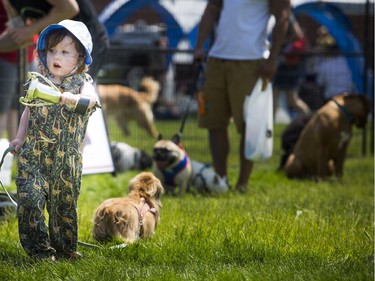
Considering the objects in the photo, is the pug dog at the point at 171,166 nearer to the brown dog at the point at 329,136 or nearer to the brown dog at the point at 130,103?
the brown dog at the point at 329,136

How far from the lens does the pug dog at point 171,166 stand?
7.43 m

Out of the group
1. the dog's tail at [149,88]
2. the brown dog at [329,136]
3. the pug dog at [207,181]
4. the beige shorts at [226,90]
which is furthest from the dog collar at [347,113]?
the dog's tail at [149,88]

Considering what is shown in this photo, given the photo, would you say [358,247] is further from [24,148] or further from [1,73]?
[1,73]

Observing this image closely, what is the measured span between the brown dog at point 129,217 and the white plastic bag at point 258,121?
2.36 m

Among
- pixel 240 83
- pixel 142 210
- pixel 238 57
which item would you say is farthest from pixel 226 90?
pixel 142 210

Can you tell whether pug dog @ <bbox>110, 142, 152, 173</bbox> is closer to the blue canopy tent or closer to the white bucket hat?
the white bucket hat

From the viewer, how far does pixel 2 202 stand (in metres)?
5.29

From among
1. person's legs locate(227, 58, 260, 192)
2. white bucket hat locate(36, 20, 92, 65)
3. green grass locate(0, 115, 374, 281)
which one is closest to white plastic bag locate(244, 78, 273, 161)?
person's legs locate(227, 58, 260, 192)

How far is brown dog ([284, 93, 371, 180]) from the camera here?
8.62m

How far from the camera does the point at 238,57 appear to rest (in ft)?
23.4

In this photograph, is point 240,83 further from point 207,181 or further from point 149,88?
point 149,88

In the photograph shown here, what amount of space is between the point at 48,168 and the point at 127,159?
5100mm

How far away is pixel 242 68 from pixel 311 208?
1.70 meters

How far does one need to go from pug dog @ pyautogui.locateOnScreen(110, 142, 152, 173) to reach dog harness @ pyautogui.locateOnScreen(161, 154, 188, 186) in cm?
147
